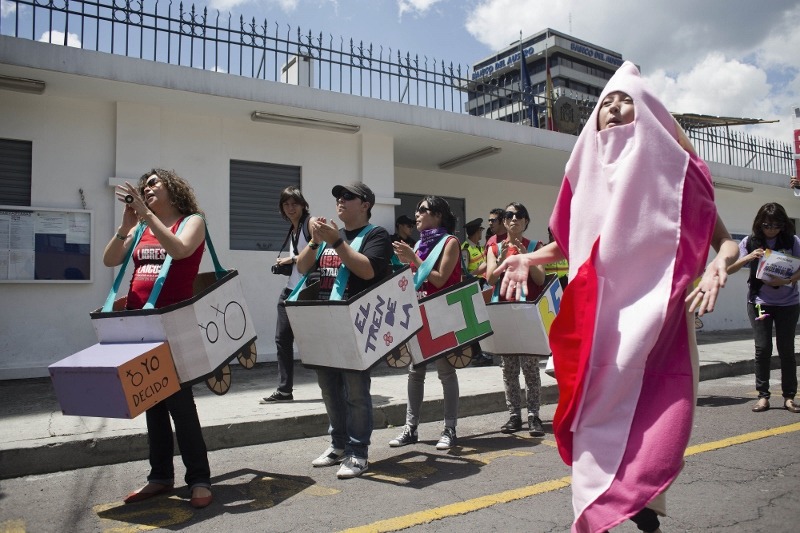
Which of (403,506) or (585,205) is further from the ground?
(585,205)

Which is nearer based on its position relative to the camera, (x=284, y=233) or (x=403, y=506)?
(x=403, y=506)

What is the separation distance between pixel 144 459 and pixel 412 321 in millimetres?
2315

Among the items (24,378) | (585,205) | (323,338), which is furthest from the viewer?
(24,378)

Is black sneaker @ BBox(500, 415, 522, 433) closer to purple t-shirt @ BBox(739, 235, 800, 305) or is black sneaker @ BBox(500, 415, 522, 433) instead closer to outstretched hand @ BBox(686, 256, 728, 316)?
purple t-shirt @ BBox(739, 235, 800, 305)

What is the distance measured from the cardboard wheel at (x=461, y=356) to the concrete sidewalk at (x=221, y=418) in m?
0.99

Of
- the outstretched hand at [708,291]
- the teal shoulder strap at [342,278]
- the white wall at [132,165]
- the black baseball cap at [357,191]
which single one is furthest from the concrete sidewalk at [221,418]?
the outstretched hand at [708,291]

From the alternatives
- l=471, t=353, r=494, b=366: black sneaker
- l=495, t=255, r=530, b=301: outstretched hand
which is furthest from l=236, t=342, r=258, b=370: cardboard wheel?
l=471, t=353, r=494, b=366: black sneaker

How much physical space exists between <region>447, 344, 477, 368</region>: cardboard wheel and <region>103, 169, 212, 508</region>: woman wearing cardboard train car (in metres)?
1.91

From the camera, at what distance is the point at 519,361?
5777 millimetres

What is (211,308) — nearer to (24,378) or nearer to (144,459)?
(144,459)

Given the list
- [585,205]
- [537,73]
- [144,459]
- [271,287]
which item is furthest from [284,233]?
[537,73]

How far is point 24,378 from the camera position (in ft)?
26.5

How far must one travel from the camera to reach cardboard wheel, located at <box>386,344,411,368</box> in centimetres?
453

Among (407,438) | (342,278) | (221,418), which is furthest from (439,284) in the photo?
(221,418)
